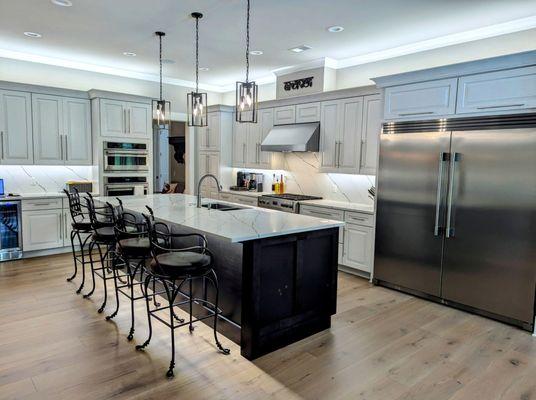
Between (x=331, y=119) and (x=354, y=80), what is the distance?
76cm

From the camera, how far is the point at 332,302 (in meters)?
3.34

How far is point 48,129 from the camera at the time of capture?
220 inches

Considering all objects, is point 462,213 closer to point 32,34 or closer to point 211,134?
point 211,134

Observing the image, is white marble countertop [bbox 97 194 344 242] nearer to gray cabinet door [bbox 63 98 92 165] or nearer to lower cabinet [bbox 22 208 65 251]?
lower cabinet [bbox 22 208 65 251]

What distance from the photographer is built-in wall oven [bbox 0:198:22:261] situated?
509 centimetres

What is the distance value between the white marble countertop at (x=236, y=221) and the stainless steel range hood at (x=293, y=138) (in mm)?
1802

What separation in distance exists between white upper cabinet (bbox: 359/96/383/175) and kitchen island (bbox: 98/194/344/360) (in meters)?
1.87

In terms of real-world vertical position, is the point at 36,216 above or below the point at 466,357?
above

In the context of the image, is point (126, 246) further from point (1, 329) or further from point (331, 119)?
point (331, 119)

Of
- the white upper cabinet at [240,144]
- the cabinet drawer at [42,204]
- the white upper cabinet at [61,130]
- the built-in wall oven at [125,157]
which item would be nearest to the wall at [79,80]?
the white upper cabinet at [61,130]

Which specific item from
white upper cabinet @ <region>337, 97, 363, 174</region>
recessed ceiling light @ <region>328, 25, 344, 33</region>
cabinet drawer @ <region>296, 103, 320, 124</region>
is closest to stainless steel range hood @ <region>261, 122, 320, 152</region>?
cabinet drawer @ <region>296, 103, 320, 124</region>

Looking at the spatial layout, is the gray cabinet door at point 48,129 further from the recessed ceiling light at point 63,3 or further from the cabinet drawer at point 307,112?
the cabinet drawer at point 307,112

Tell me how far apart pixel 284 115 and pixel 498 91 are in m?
3.19

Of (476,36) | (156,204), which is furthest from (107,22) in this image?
(476,36)
